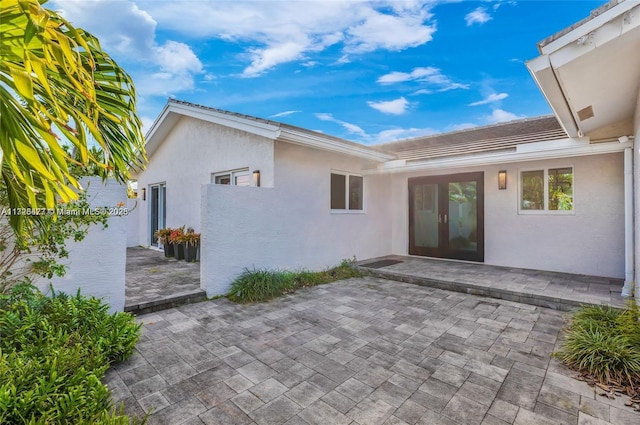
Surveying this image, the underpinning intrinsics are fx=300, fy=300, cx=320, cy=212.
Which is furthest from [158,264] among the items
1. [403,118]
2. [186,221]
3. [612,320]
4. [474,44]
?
[403,118]

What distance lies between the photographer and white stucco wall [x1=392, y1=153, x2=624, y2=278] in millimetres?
6844

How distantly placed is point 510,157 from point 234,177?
686 centimetres

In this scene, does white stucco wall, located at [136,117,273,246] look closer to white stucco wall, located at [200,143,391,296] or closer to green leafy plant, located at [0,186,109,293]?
white stucco wall, located at [200,143,391,296]

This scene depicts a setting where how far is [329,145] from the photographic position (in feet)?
23.7

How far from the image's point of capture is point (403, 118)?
16.5 metres

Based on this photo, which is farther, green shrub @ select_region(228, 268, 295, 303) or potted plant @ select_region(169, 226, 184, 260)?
potted plant @ select_region(169, 226, 184, 260)

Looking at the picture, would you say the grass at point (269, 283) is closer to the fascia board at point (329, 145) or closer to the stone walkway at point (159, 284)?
the stone walkway at point (159, 284)

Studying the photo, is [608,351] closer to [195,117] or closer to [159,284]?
[159,284]

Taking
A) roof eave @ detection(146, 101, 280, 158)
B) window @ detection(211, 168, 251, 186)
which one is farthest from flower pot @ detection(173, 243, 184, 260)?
roof eave @ detection(146, 101, 280, 158)

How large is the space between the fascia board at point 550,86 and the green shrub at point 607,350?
296 centimetres

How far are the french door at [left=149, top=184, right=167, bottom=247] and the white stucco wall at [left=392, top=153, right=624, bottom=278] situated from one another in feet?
34.5

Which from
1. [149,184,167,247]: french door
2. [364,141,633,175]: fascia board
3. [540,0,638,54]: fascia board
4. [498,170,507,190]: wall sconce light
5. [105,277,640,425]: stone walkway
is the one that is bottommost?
[105,277,640,425]: stone walkway

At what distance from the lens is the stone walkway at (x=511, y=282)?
17.6 ft

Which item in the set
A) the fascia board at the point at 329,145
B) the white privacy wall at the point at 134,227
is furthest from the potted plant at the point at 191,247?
the white privacy wall at the point at 134,227
